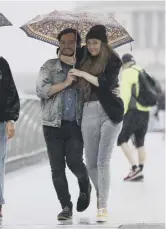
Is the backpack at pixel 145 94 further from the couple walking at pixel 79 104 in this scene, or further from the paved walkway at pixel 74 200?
the couple walking at pixel 79 104

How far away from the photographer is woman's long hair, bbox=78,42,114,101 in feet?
24.9

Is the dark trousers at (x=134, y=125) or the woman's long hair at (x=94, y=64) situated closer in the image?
the woman's long hair at (x=94, y=64)

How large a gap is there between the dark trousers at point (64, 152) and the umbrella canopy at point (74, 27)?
86 centimetres

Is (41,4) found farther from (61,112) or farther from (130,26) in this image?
(130,26)

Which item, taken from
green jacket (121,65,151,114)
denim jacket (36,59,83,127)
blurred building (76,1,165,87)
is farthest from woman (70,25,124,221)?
blurred building (76,1,165,87)

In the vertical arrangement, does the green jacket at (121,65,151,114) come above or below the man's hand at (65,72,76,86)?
below

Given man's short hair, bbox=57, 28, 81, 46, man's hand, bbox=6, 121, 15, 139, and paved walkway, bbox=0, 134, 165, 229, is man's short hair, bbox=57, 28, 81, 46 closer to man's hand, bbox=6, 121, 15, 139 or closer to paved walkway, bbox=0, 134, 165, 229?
man's hand, bbox=6, 121, 15, 139

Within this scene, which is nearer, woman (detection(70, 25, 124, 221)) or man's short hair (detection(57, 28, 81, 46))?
woman (detection(70, 25, 124, 221))

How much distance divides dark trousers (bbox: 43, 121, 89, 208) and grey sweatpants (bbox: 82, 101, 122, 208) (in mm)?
81

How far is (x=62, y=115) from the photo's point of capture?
7598mm

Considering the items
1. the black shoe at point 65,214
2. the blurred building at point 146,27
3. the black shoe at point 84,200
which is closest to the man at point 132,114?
the black shoe at point 84,200

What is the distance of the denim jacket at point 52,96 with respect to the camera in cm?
756

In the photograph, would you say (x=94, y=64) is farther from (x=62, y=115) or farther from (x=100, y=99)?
Result: (x=62, y=115)

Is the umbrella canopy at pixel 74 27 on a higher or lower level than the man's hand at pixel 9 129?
higher
